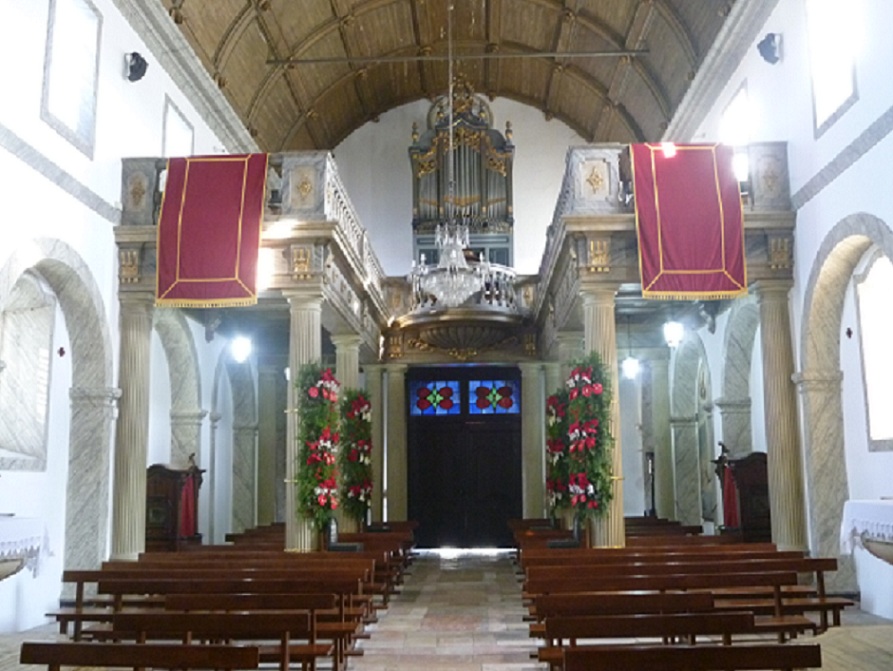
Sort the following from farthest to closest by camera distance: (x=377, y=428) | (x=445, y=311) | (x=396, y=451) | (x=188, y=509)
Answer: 1. (x=396, y=451)
2. (x=377, y=428)
3. (x=445, y=311)
4. (x=188, y=509)

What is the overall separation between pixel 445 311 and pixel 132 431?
24.2 ft

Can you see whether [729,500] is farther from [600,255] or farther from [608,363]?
[600,255]

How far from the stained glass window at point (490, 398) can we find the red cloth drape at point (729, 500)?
7.83 m

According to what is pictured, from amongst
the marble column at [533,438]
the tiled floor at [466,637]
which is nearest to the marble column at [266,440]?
the marble column at [533,438]

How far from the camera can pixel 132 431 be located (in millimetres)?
12281

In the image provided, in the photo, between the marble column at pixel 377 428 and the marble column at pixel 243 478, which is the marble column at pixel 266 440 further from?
the marble column at pixel 377 428

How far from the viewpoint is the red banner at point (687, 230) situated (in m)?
11.7

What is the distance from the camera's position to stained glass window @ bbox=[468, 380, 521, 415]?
2267cm

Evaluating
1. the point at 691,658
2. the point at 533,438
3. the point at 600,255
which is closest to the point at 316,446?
the point at 600,255

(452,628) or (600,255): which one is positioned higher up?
(600,255)

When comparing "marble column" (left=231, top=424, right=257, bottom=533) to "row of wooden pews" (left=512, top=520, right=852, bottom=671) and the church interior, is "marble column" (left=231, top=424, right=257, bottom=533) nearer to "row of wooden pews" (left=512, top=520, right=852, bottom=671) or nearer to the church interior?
the church interior

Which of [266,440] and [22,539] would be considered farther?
A: [266,440]

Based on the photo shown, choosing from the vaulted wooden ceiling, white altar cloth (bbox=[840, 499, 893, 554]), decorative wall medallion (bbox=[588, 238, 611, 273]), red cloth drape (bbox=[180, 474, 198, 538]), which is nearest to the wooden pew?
white altar cloth (bbox=[840, 499, 893, 554])

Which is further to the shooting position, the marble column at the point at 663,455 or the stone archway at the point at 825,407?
the marble column at the point at 663,455
